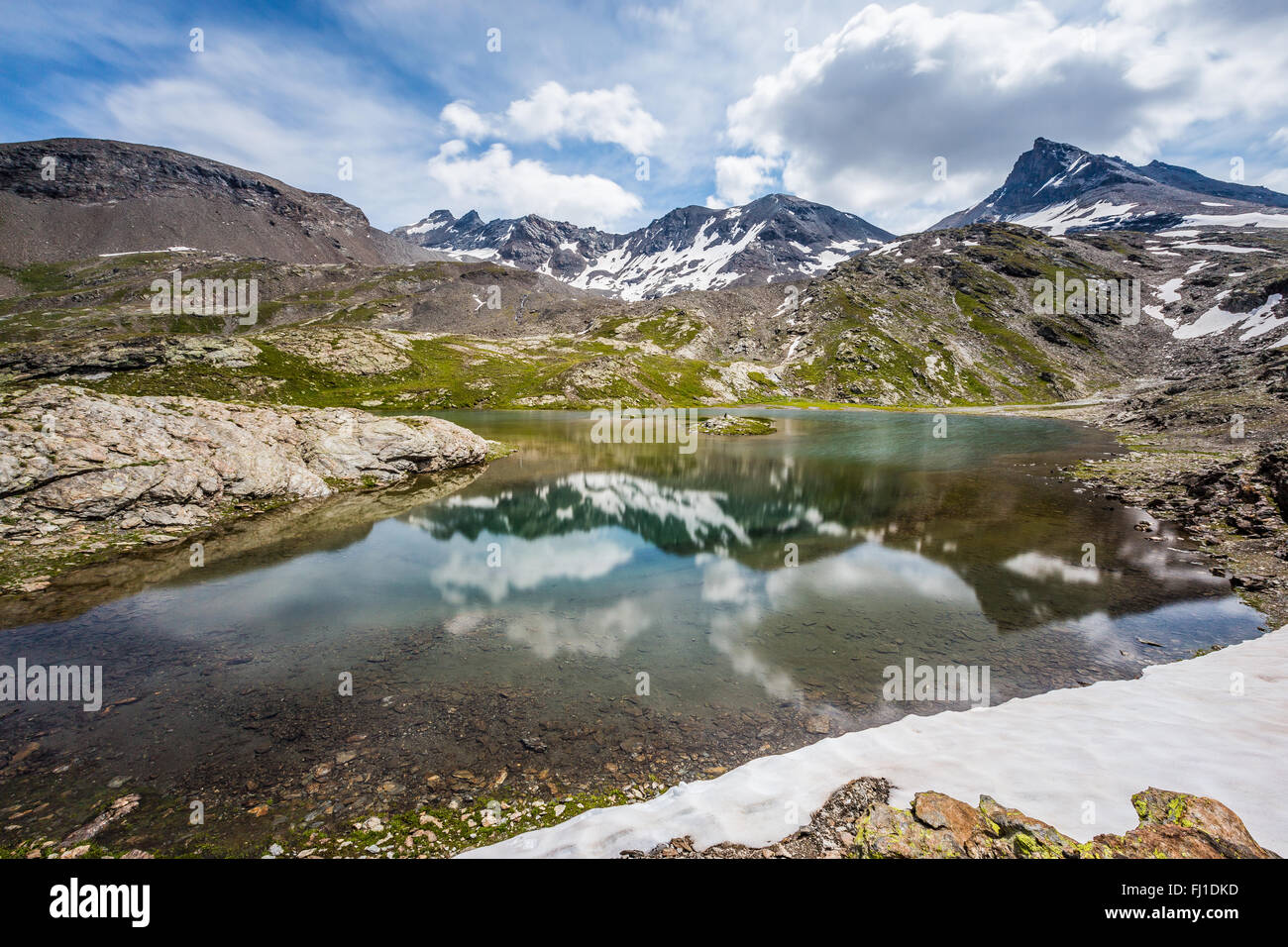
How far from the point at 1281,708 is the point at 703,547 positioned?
66.3ft

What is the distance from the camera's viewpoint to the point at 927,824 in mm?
7434

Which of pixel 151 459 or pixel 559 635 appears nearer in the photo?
pixel 559 635

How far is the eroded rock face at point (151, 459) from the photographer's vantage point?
23.4 metres

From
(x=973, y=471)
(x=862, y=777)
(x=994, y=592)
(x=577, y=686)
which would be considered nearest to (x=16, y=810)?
(x=577, y=686)
